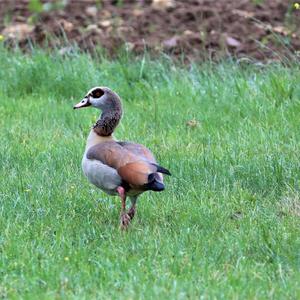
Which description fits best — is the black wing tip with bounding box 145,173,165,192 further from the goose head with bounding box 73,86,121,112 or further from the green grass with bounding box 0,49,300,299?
the goose head with bounding box 73,86,121,112

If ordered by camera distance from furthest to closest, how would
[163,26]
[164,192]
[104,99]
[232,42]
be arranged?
[163,26] < [232,42] < [164,192] < [104,99]

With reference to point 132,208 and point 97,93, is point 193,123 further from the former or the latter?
point 132,208

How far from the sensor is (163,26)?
11.3m

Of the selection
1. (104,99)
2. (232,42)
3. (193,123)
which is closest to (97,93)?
(104,99)

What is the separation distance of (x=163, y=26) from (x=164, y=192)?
14.6ft

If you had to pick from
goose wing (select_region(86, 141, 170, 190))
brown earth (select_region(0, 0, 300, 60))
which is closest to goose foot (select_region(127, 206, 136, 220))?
goose wing (select_region(86, 141, 170, 190))

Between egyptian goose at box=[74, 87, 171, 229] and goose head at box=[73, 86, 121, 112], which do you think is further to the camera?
goose head at box=[73, 86, 121, 112]

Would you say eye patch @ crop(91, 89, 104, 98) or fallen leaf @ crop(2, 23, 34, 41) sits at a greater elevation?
eye patch @ crop(91, 89, 104, 98)

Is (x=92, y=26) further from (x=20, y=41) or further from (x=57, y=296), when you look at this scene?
(x=57, y=296)

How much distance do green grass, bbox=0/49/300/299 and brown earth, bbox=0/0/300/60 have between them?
1.68 ft

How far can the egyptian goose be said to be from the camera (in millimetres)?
6156

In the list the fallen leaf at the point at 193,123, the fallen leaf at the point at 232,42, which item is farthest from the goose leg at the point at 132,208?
the fallen leaf at the point at 232,42

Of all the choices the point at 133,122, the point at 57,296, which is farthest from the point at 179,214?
the point at 133,122

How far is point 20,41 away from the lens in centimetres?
1112
